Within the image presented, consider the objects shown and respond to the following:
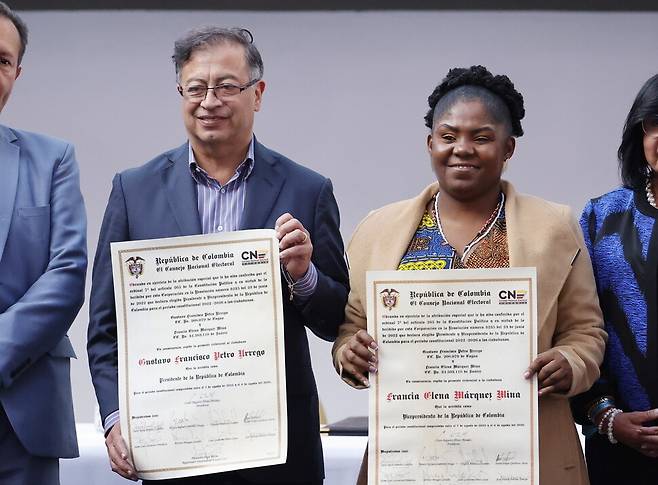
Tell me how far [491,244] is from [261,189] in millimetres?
654

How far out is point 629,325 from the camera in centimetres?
317

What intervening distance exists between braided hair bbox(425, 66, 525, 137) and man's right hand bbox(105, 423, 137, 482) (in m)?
1.22

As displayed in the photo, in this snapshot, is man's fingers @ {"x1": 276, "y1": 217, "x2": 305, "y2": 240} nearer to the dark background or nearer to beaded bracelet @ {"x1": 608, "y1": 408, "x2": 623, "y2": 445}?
beaded bracelet @ {"x1": 608, "y1": 408, "x2": 623, "y2": 445}

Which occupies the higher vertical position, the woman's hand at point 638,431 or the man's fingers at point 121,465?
the woman's hand at point 638,431

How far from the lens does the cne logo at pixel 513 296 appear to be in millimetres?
2924

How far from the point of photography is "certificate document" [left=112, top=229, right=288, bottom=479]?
2939 millimetres

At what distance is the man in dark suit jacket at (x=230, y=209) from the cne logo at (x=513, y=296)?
443 mm

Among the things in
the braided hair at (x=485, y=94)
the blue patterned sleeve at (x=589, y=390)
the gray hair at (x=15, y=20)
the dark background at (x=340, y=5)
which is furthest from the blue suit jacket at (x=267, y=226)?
the dark background at (x=340, y=5)

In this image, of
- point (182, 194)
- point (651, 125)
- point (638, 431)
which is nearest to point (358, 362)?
point (182, 194)

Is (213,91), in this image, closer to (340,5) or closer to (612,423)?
(612,423)

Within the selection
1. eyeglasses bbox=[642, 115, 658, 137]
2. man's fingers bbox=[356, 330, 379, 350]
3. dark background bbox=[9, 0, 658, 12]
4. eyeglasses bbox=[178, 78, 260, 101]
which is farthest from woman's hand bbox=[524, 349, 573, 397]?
dark background bbox=[9, 0, 658, 12]

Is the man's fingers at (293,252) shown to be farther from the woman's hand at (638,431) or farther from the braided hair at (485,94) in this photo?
the woman's hand at (638,431)

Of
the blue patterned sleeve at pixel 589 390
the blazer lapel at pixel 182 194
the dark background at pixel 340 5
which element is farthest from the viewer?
the dark background at pixel 340 5

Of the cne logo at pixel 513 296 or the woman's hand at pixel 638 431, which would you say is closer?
the cne logo at pixel 513 296
